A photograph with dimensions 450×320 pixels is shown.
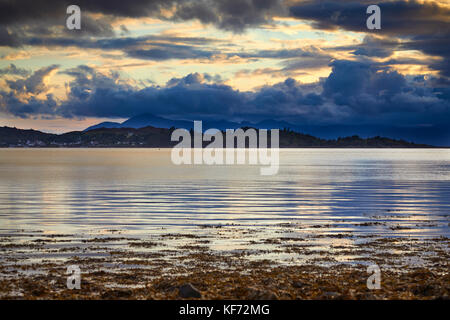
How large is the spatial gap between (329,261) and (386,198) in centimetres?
4257

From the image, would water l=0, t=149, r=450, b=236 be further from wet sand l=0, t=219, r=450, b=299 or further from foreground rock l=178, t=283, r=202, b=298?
foreground rock l=178, t=283, r=202, b=298

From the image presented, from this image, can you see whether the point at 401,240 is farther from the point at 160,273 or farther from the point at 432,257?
the point at 160,273

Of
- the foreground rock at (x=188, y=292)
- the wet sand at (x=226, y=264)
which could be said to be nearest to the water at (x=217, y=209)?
the wet sand at (x=226, y=264)

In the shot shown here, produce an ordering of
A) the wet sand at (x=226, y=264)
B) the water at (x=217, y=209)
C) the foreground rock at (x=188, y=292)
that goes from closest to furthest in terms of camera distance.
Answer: the foreground rock at (x=188, y=292), the wet sand at (x=226, y=264), the water at (x=217, y=209)

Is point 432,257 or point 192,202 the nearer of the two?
point 432,257

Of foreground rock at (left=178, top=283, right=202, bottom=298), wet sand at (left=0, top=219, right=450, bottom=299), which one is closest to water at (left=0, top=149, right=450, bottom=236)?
wet sand at (left=0, top=219, right=450, bottom=299)

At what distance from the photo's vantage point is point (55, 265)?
24.8 meters

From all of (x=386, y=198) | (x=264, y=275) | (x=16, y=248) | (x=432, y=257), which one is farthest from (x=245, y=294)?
(x=386, y=198)

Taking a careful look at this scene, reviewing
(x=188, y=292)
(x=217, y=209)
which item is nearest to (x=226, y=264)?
(x=188, y=292)

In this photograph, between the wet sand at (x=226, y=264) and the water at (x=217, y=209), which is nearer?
the wet sand at (x=226, y=264)

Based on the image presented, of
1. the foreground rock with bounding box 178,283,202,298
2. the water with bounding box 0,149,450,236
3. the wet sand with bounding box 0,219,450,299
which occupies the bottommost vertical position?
the water with bounding box 0,149,450,236

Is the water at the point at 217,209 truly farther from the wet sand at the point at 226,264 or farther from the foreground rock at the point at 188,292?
the foreground rock at the point at 188,292

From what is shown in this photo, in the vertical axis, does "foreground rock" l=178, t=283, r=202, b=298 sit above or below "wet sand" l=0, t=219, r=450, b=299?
above
